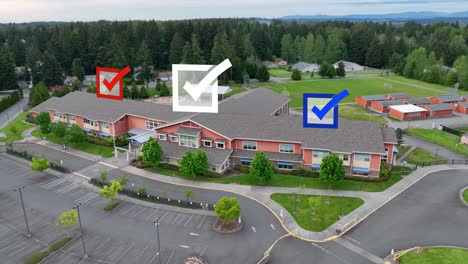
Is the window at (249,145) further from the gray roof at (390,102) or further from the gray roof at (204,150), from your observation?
the gray roof at (390,102)

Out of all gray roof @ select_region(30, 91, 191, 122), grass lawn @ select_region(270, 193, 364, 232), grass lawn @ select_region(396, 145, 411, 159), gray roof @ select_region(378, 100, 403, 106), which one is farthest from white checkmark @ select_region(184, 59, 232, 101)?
gray roof @ select_region(378, 100, 403, 106)

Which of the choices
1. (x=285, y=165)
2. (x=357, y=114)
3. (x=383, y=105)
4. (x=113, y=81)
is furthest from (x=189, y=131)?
(x=383, y=105)

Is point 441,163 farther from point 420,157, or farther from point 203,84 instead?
point 203,84

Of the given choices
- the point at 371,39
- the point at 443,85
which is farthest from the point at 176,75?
the point at 371,39

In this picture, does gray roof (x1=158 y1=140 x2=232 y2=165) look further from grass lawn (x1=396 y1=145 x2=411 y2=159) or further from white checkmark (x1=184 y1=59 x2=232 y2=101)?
grass lawn (x1=396 y1=145 x2=411 y2=159)

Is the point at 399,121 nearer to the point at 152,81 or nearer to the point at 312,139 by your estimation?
the point at 312,139

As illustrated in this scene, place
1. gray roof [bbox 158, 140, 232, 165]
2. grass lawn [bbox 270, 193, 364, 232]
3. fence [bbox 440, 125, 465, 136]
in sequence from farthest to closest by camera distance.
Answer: fence [bbox 440, 125, 465, 136] < gray roof [bbox 158, 140, 232, 165] < grass lawn [bbox 270, 193, 364, 232]
